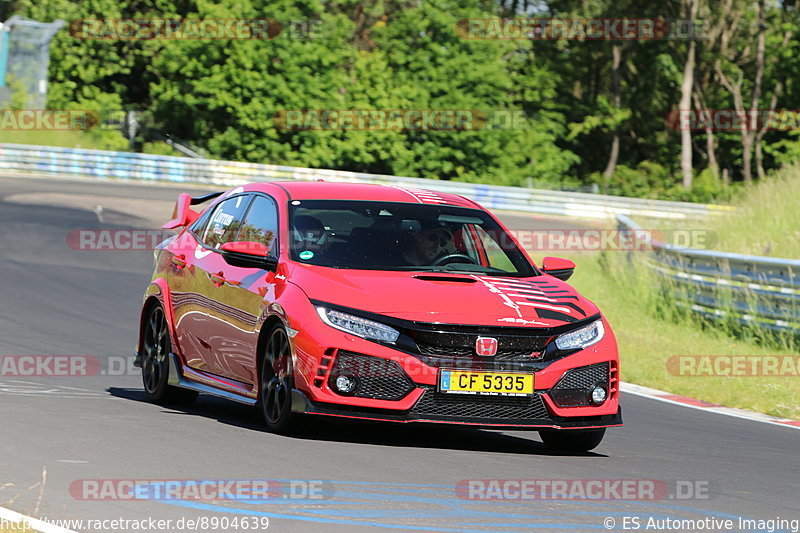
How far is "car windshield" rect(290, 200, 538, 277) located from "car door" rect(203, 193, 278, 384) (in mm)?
235

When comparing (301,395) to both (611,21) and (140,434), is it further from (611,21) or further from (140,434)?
(611,21)

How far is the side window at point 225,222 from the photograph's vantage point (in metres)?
9.75

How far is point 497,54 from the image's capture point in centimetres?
5653

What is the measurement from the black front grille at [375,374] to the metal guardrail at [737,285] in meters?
Answer: 8.49

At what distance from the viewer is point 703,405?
1219 cm

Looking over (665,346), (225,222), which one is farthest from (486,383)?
(665,346)

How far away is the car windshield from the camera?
8.83 m

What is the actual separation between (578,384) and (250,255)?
211 cm

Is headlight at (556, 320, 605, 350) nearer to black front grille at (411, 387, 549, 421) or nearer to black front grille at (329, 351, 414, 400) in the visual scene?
black front grille at (411, 387, 549, 421)

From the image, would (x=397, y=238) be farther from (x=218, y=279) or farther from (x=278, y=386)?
(x=278, y=386)

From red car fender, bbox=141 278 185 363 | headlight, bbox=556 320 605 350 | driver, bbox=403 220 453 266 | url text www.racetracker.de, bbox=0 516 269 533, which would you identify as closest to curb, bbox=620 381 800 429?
headlight, bbox=556 320 605 350

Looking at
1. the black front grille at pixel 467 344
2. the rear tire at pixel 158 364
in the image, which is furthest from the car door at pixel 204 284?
the black front grille at pixel 467 344

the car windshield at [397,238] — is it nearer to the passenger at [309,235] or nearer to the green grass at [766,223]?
the passenger at [309,235]

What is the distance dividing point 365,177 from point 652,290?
25.2 m
